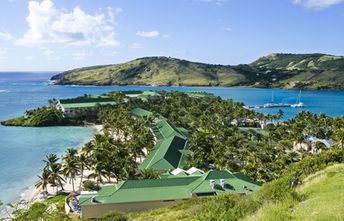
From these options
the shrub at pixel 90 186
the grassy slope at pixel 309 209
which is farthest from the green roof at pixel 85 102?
the grassy slope at pixel 309 209

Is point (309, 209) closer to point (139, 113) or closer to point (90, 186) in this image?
point (90, 186)

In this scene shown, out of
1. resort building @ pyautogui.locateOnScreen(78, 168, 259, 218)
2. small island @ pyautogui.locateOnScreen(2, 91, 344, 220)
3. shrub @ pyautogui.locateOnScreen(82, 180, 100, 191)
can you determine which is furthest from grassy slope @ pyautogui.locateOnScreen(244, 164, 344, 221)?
shrub @ pyautogui.locateOnScreen(82, 180, 100, 191)

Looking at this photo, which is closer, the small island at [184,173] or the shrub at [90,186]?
the small island at [184,173]

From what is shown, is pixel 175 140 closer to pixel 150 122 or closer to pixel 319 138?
pixel 150 122

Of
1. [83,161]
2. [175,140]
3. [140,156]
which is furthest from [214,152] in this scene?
[83,161]

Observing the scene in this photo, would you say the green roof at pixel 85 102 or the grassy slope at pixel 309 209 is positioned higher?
the grassy slope at pixel 309 209

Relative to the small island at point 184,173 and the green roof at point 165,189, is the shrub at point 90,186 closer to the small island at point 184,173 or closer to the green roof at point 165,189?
the small island at point 184,173
